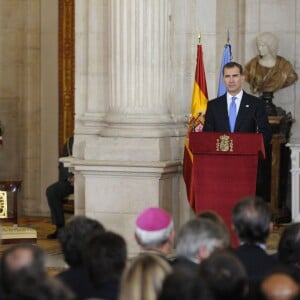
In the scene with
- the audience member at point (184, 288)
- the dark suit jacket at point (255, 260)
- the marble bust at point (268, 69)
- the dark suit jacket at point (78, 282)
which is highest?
the marble bust at point (268, 69)

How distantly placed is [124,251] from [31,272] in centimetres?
84

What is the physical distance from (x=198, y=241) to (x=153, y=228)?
0.54 meters

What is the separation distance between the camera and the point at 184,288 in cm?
434

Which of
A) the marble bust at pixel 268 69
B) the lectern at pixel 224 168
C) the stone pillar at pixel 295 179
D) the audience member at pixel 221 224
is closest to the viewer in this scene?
the audience member at pixel 221 224

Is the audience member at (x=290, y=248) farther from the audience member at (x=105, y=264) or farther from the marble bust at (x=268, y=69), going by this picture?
the marble bust at (x=268, y=69)

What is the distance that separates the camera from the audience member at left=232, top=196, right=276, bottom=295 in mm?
5965

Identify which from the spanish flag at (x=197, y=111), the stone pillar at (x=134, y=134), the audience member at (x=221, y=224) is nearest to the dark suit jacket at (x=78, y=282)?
the audience member at (x=221, y=224)

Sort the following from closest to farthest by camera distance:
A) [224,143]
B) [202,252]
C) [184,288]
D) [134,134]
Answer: [184,288], [202,252], [224,143], [134,134]

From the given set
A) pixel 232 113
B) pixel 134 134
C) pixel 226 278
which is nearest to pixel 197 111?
pixel 134 134

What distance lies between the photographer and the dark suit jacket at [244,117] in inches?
398

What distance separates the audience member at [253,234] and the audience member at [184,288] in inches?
61.4

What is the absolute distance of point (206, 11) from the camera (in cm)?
1258

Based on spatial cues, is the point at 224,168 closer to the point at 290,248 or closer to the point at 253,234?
the point at 253,234

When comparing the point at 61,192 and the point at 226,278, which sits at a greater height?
the point at 226,278
